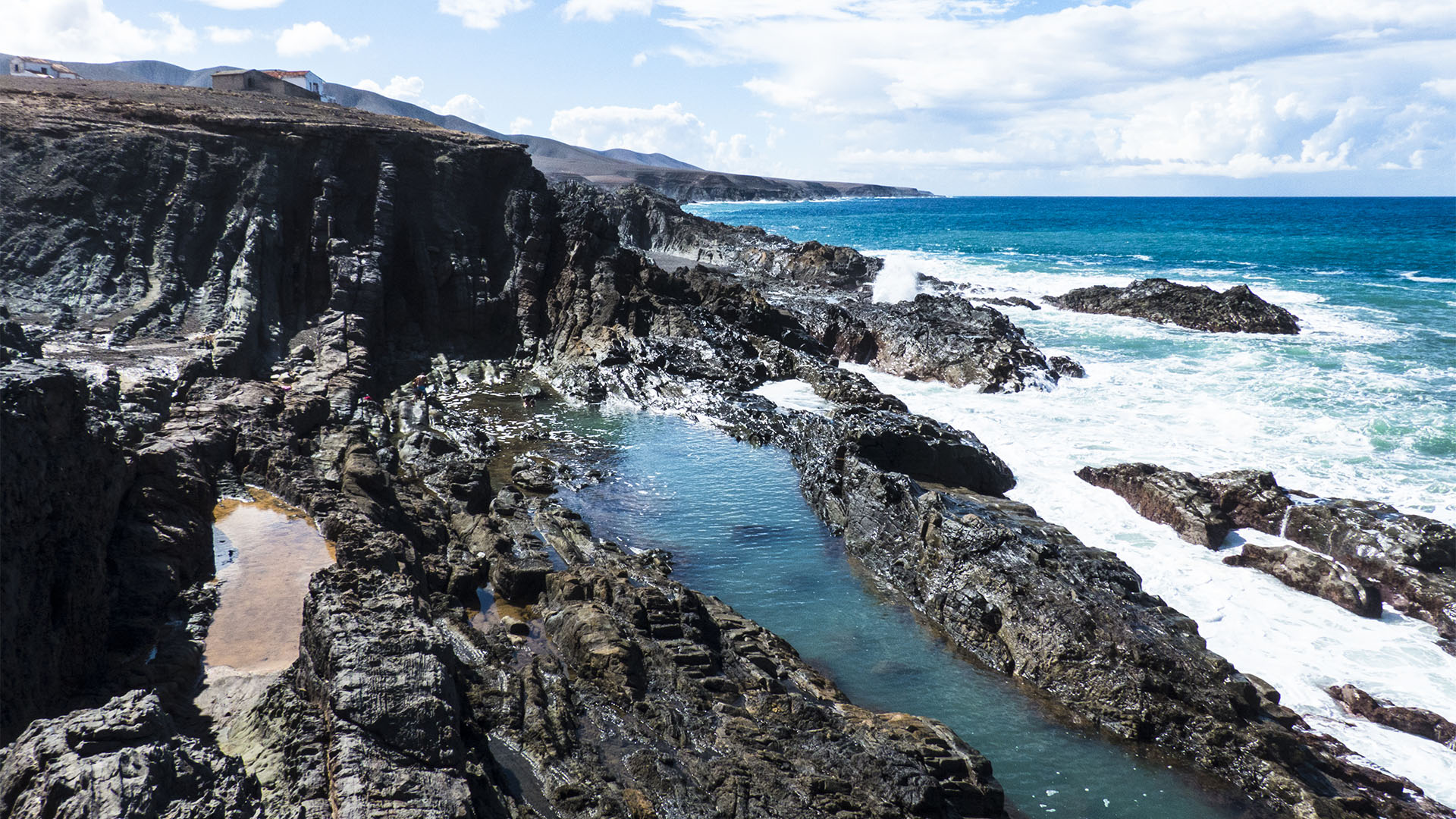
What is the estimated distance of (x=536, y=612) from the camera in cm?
1373

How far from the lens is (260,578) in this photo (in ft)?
42.2

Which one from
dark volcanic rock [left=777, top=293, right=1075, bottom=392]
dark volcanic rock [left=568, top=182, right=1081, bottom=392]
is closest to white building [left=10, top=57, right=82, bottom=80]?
dark volcanic rock [left=568, top=182, right=1081, bottom=392]

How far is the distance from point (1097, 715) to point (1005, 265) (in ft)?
190

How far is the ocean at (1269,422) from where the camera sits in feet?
43.8

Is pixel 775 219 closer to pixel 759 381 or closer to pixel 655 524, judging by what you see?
pixel 759 381

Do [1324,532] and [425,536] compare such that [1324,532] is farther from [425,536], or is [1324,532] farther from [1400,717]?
[425,536]

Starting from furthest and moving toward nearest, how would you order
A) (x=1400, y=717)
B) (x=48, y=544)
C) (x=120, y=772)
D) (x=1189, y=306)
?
(x=1189, y=306), (x=1400, y=717), (x=48, y=544), (x=120, y=772)

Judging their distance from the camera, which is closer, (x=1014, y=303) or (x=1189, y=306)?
(x=1189, y=306)

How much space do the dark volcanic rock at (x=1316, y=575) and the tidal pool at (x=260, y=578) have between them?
16938 mm

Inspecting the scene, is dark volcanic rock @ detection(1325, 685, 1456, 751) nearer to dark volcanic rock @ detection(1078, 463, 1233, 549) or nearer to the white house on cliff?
dark volcanic rock @ detection(1078, 463, 1233, 549)

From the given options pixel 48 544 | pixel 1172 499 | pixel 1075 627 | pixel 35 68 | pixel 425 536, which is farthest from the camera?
pixel 35 68

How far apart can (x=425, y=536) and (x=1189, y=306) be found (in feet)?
120

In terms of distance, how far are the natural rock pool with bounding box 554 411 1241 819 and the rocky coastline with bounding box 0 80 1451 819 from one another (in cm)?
65

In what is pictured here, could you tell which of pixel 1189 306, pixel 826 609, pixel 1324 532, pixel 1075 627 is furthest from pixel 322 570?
pixel 1189 306
